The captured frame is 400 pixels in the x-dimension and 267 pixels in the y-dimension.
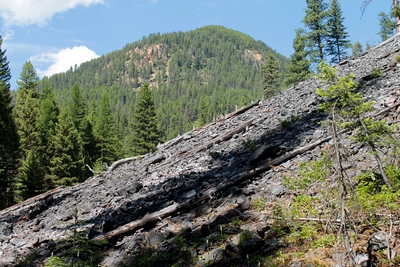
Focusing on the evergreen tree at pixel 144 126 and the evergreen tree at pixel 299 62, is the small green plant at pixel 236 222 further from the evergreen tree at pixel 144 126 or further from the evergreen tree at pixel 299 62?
the evergreen tree at pixel 299 62

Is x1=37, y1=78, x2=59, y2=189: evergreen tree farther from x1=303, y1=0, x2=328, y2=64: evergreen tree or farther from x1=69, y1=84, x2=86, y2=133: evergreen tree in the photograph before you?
x1=303, y1=0, x2=328, y2=64: evergreen tree

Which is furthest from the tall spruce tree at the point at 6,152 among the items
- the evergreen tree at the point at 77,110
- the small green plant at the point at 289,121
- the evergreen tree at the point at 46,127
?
the small green plant at the point at 289,121

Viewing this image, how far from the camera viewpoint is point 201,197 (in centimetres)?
906

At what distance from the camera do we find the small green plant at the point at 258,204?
7.45 m

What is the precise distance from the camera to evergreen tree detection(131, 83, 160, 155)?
42500 mm

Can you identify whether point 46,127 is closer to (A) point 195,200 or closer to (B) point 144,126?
(B) point 144,126

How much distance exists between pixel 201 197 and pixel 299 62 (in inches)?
1475

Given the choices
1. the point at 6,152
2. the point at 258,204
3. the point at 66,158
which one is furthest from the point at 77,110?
the point at 258,204

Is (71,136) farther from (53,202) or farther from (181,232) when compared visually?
(181,232)

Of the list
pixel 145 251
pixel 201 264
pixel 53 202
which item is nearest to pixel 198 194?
pixel 145 251

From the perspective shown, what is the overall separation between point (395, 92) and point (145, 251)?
374 inches

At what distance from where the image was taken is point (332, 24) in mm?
42594

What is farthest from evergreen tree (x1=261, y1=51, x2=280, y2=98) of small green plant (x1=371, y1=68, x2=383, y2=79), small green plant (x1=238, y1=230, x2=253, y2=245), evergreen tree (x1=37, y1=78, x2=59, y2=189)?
small green plant (x1=238, y1=230, x2=253, y2=245)

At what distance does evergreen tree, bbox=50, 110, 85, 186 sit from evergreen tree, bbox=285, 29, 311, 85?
29479 millimetres
